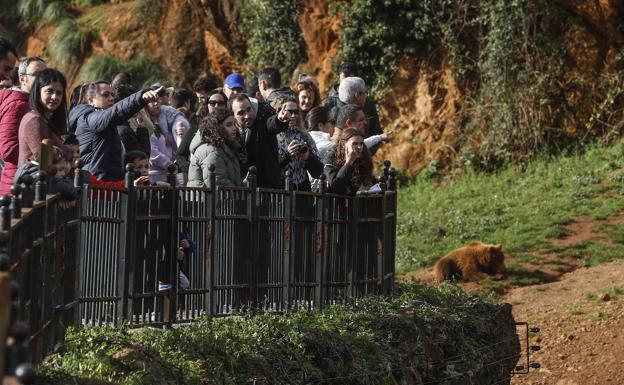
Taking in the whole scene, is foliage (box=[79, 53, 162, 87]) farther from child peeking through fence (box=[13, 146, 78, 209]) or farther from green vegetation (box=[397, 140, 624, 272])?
child peeking through fence (box=[13, 146, 78, 209])

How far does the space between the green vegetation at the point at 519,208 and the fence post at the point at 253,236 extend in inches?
375

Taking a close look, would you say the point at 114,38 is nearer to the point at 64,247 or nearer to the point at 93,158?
the point at 93,158

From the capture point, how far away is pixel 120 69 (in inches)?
1086

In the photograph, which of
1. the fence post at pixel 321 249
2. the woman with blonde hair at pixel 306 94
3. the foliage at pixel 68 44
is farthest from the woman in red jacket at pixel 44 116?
the foliage at pixel 68 44

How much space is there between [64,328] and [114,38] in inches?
847

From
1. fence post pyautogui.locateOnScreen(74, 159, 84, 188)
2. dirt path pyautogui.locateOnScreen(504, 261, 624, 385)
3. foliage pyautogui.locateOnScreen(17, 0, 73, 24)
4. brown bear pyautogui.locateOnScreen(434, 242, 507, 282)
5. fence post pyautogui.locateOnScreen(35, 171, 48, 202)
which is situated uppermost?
foliage pyautogui.locateOnScreen(17, 0, 73, 24)

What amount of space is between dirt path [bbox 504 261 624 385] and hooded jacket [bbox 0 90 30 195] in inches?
383

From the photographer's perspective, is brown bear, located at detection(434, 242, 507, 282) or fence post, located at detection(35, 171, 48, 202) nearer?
fence post, located at detection(35, 171, 48, 202)

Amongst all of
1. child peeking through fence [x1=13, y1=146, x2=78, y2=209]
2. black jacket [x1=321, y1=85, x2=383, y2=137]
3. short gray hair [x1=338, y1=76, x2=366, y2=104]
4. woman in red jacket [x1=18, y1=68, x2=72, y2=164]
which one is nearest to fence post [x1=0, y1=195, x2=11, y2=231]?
child peeking through fence [x1=13, y1=146, x2=78, y2=209]

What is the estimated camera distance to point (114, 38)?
28.9m

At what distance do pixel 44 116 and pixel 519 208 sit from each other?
14.2 m

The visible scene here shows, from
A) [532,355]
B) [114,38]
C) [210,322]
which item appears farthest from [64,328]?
[114,38]

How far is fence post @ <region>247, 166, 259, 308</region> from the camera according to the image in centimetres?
1033

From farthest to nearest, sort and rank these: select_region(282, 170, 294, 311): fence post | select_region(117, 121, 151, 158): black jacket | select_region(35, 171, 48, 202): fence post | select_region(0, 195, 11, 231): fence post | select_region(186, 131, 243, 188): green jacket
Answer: select_region(117, 121, 151, 158): black jacket → select_region(282, 170, 294, 311): fence post → select_region(186, 131, 243, 188): green jacket → select_region(35, 171, 48, 202): fence post → select_region(0, 195, 11, 231): fence post
